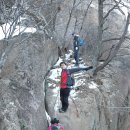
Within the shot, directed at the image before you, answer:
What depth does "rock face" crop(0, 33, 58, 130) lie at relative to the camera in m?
11.4

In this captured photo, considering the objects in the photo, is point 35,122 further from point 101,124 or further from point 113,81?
point 113,81

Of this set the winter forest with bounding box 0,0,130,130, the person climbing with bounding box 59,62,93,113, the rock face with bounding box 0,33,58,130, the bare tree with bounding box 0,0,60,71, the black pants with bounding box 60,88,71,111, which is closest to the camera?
the bare tree with bounding box 0,0,60,71

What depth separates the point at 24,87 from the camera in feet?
41.6

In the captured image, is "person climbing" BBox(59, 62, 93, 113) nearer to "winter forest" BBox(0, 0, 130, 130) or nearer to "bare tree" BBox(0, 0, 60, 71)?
"winter forest" BBox(0, 0, 130, 130)

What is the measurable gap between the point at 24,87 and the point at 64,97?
143 centimetres

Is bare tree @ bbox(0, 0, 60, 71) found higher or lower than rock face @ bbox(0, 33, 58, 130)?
higher

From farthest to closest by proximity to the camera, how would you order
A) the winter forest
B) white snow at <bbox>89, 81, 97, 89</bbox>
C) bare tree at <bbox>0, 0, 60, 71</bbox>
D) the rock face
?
white snow at <bbox>89, 81, 97, 89</bbox> → the winter forest → the rock face → bare tree at <bbox>0, 0, 60, 71</bbox>

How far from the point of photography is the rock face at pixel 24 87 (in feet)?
37.3

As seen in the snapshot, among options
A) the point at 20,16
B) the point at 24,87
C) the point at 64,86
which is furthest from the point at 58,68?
the point at 20,16

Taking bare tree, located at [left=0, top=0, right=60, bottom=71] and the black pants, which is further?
the black pants

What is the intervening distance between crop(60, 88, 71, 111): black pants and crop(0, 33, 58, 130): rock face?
2.31 feet

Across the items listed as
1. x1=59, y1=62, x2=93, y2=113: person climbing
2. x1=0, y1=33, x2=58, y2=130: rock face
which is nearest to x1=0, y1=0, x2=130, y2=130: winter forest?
x1=0, y1=33, x2=58, y2=130: rock face

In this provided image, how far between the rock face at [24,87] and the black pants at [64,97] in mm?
703

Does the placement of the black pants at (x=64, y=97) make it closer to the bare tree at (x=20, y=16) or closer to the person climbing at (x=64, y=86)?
the person climbing at (x=64, y=86)
